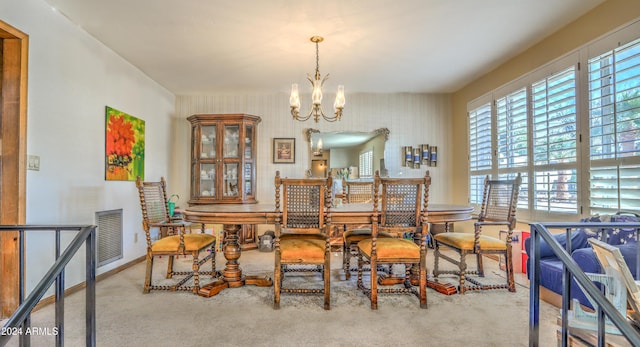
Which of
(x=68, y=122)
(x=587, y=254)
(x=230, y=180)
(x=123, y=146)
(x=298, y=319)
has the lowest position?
(x=298, y=319)

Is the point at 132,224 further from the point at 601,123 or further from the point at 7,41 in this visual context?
the point at 601,123

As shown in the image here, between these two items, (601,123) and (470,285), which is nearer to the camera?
(601,123)

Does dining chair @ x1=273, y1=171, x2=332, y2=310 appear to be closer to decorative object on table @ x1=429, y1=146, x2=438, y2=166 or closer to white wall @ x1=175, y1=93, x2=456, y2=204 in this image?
white wall @ x1=175, y1=93, x2=456, y2=204

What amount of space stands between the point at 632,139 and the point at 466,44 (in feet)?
5.47

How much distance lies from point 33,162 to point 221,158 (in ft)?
7.97

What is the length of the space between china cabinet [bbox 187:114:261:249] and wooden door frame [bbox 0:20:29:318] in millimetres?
2417

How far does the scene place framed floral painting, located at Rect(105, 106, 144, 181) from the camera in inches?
132

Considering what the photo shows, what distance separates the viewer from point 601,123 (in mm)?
2508

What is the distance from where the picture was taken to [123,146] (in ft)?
11.8

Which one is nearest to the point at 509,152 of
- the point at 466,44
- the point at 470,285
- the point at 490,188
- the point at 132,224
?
the point at 490,188

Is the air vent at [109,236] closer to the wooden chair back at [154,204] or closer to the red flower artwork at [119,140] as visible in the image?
the red flower artwork at [119,140]

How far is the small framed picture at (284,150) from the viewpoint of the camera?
504cm

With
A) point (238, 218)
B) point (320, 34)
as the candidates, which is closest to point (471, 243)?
point (238, 218)

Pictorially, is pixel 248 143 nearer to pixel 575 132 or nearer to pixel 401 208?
pixel 401 208
